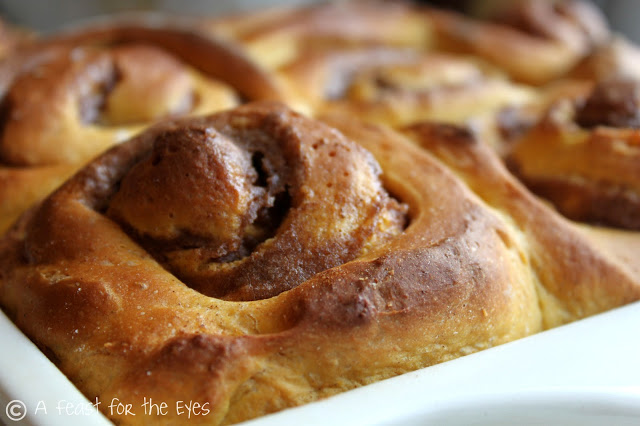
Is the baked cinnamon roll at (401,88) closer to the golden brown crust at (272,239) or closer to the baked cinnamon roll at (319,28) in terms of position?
the baked cinnamon roll at (319,28)

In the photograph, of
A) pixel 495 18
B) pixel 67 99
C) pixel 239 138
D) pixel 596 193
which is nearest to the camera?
pixel 239 138

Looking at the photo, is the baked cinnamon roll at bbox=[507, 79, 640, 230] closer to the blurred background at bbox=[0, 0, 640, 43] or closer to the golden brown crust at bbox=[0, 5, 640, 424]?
the golden brown crust at bbox=[0, 5, 640, 424]

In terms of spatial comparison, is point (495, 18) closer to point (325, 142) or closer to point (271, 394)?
Answer: point (325, 142)

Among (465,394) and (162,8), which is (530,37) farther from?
(465,394)

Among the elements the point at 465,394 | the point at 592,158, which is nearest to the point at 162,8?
the point at 592,158

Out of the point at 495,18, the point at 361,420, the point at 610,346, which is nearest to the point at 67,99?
the point at 361,420

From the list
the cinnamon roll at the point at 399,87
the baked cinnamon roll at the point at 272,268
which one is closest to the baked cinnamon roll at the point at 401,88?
the cinnamon roll at the point at 399,87

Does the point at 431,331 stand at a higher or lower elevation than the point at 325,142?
lower
